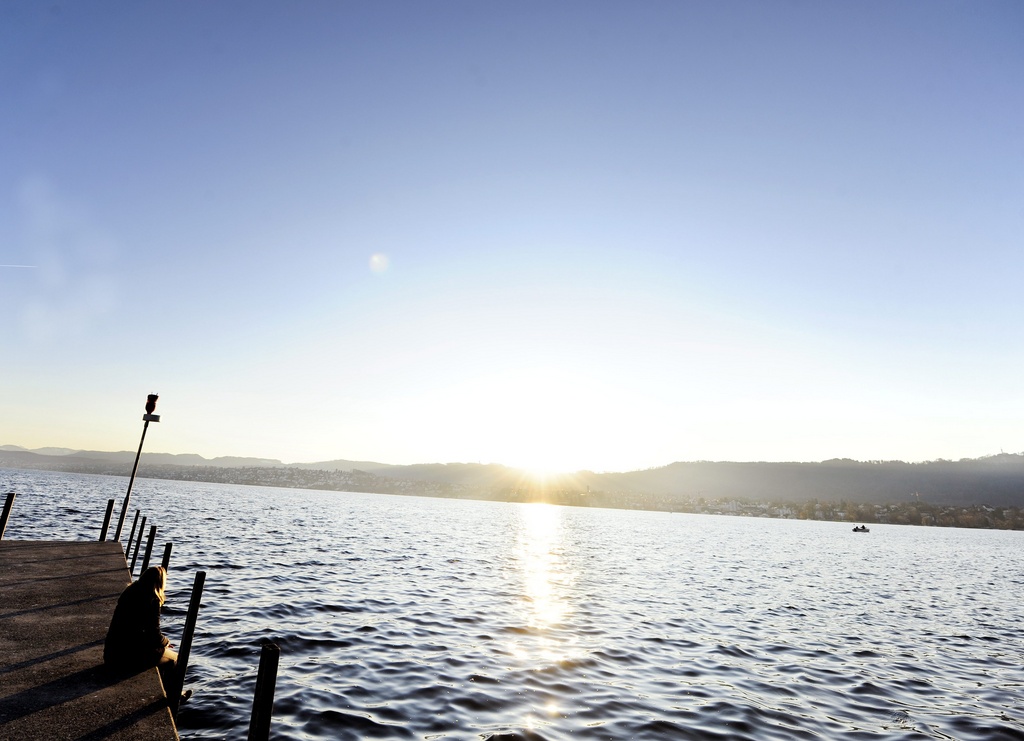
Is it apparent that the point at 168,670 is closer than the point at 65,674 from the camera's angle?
No

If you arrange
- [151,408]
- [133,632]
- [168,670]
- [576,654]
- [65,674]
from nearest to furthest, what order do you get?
[65,674], [133,632], [168,670], [576,654], [151,408]

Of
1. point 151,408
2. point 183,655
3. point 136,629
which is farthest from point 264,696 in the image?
point 151,408

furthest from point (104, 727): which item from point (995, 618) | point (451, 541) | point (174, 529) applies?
point (451, 541)

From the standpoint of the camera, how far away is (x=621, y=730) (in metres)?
11.4

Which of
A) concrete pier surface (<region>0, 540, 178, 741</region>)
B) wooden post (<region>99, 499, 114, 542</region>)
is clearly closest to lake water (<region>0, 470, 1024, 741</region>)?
concrete pier surface (<region>0, 540, 178, 741</region>)

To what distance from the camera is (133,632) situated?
995 cm

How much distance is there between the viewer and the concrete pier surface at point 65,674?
7520mm

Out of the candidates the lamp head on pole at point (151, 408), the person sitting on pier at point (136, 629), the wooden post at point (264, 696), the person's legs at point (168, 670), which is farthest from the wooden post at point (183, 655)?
the lamp head on pole at point (151, 408)

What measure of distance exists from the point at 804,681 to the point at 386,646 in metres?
12.5

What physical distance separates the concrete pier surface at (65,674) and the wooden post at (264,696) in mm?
1753

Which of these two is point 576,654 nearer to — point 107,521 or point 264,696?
point 264,696

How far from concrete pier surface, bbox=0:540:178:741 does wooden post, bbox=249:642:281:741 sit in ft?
5.75

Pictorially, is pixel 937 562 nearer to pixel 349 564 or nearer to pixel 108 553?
pixel 349 564

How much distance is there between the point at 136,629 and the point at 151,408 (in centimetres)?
1987
